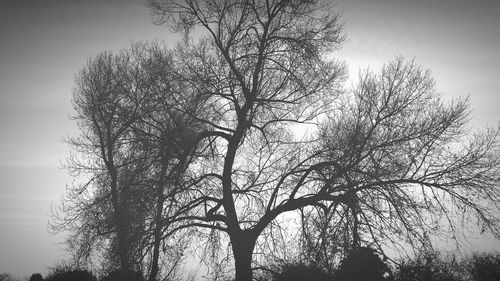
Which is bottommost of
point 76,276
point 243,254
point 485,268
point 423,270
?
point 423,270

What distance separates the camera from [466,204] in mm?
12180

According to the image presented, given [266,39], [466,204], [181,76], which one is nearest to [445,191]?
[466,204]

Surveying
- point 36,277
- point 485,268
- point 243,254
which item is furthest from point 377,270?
point 36,277

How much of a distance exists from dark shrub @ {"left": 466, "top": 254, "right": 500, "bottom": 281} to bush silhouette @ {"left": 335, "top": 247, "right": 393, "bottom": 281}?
6697 millimetres

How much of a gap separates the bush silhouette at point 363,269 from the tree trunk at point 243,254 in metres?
2.98

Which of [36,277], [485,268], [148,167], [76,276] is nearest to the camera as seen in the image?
[148,167]

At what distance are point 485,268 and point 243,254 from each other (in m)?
11.3

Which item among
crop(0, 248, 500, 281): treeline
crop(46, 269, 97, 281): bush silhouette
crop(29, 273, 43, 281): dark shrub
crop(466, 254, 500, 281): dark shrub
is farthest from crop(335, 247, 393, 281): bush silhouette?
crop(29, 273, 43, 281): dark shrub

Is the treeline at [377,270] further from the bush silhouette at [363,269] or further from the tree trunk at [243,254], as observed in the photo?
the tree trunk at [243,254]

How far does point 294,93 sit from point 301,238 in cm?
502

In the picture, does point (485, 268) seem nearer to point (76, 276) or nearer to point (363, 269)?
point (363, 269)

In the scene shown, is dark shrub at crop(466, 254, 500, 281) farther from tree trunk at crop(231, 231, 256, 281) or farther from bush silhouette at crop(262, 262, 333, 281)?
tree trunk at crop(231, 231, 256, 281)

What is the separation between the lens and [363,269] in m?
12.5

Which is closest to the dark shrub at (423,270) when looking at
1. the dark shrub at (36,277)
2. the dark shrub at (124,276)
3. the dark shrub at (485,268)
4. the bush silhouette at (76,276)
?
the dark shrub at (485,268)
